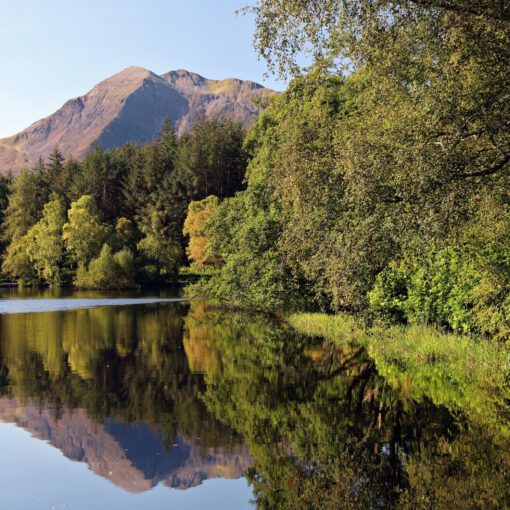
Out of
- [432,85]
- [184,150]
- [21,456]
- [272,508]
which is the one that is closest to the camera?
[272,508]

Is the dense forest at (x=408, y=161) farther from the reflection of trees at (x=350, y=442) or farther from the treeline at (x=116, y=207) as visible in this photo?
the treeline at (x=116, y=207)

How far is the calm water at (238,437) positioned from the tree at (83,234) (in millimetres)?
63931

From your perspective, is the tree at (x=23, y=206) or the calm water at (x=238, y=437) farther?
the tree at (x=23, y=206)

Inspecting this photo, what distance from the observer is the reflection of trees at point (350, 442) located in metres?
9.20

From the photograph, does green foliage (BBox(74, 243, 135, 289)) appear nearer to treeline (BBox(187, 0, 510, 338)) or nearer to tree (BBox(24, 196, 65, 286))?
tree (BBox(24, 196, 65, 286))

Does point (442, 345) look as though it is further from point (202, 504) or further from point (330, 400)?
point (202, 504)

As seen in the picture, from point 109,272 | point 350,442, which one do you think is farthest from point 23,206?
point 350,442

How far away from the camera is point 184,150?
102688 millimetres

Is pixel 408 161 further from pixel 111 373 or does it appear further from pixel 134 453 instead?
pixel 111 373

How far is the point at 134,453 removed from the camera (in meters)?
11.7

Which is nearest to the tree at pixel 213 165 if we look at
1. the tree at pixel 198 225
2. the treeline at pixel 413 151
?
the tree at pixel 198 225

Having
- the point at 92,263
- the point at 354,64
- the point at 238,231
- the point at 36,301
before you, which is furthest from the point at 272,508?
the point at 92,263

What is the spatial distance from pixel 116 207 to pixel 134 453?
100185 millimetres

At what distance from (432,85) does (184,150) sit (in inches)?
3597
